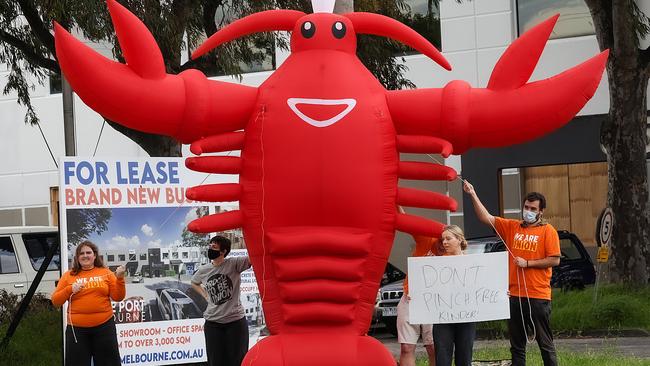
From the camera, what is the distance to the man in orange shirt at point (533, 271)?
893 cm

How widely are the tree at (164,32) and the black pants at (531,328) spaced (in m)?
6.16

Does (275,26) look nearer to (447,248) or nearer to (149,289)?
(447,248)

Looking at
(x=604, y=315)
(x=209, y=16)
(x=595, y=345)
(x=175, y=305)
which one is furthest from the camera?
(x=604, y=315)

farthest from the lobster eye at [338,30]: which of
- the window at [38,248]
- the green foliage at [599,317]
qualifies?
the window at [38,248]

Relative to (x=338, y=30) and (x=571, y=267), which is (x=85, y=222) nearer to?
(x=338, y=30)

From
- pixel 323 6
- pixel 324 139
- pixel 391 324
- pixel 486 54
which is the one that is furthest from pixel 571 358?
pixel 486 54

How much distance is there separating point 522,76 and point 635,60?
12.2 metres

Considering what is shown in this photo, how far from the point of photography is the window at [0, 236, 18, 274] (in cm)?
1780

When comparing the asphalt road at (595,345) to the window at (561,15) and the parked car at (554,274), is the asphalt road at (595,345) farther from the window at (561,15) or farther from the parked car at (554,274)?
the window at (561,15)

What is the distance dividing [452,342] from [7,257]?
35.0ft

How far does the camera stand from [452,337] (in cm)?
904

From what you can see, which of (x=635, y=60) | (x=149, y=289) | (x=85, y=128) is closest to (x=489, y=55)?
(x=635, y=60)

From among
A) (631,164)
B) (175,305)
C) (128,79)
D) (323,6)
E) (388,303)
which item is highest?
(323,6)

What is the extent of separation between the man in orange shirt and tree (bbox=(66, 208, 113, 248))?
14.1 feet
